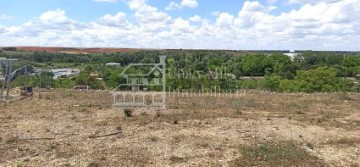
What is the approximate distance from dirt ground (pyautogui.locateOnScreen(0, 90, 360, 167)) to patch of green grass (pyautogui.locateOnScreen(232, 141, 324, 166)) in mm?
23

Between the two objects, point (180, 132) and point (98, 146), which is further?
point (180, 132)

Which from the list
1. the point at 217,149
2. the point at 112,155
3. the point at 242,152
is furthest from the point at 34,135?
the point at 242,152

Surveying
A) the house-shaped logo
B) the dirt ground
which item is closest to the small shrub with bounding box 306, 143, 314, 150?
the dirt ground

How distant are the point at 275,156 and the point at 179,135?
284 cm

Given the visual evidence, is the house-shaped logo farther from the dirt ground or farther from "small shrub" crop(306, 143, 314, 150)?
"small shrub" crop(306, 143, 314, 150)

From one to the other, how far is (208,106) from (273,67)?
50.2m

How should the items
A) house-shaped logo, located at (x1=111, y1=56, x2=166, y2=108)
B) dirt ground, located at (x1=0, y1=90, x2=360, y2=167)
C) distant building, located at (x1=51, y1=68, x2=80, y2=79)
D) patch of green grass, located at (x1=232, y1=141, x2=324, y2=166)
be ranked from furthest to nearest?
distant building, located at (x1=51, y1=68, x2=80, y2=79) → house-shaped logo, located at (x1=111, y1=56, x2=166, y2=108) → dirt ground, located at (x1=0, y1=90, x2=360, y2=167) → patch of green grass, located at (x1=232, y1=141, x2=324, y2=166)

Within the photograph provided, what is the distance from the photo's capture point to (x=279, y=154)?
893cm

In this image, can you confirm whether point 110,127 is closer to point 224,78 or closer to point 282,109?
point 282,109

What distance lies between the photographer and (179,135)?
34.2 feet

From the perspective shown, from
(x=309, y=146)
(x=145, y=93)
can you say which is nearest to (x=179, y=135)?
(x=309, y=146)

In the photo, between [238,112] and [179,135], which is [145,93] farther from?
[179,135]

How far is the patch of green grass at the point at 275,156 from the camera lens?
27.6 feet

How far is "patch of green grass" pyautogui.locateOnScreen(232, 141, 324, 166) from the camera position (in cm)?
841
